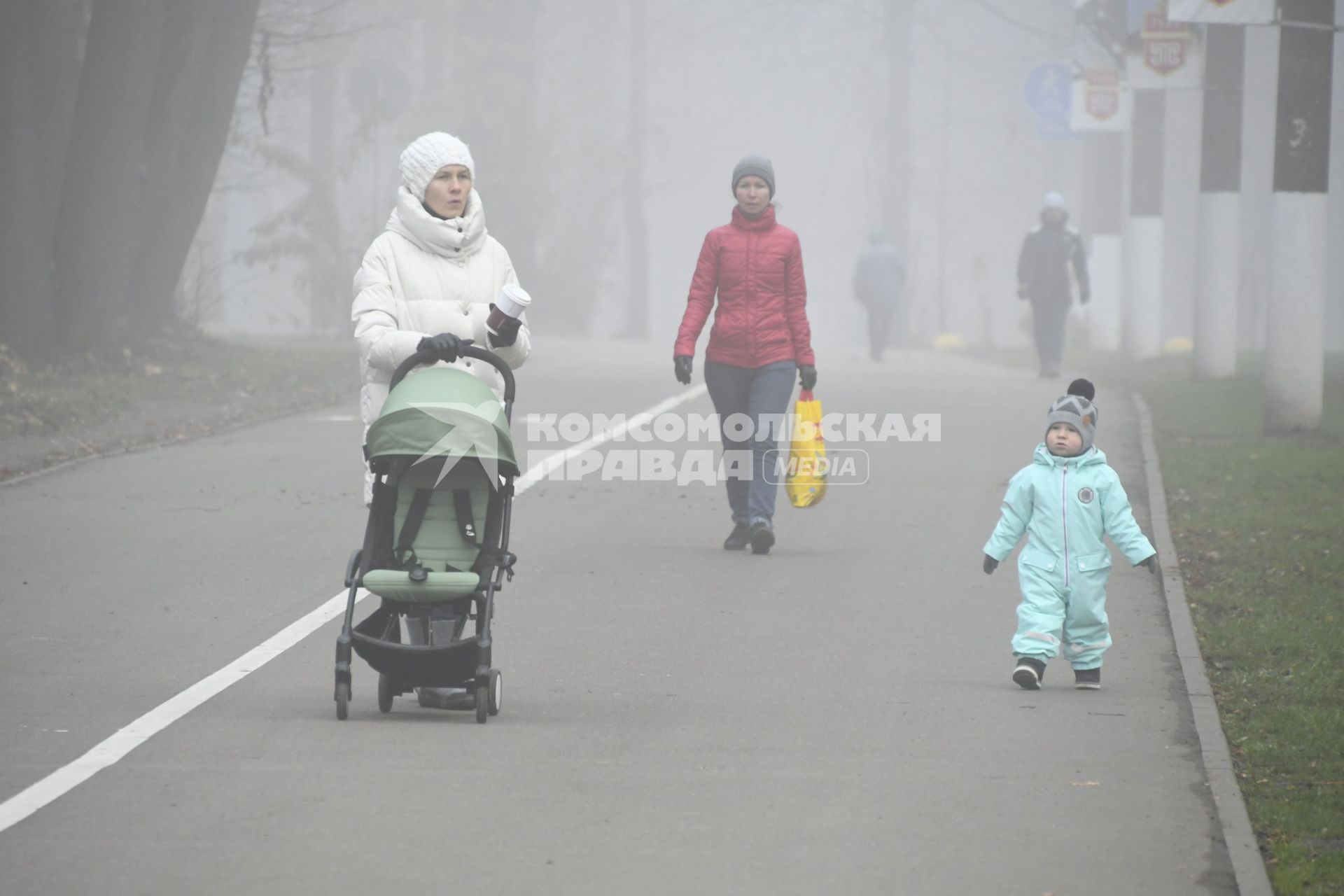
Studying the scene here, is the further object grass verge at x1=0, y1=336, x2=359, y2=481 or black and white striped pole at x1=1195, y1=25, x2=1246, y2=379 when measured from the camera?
black and white striped pole at x1=1195, y1=25, x2=1246, y2=379

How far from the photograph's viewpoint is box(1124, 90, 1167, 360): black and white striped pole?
106 ft

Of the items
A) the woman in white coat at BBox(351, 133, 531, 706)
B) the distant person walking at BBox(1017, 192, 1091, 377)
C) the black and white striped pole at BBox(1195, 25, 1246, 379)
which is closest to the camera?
the woman in white coat at BBox(351, 133, 531, 706)

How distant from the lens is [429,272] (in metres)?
7.56

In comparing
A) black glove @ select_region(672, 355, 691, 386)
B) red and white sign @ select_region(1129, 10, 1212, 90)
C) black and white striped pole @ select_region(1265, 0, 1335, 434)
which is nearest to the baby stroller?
black glove @ select_region(672, 355, 691, 386)

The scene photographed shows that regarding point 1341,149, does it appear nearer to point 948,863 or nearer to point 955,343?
point 955,343

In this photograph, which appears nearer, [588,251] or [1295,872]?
[1295,872]

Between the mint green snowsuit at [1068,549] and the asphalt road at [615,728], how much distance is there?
22 cm

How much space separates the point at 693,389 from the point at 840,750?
1681 centimetres

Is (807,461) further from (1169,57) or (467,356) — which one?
(1169,57)

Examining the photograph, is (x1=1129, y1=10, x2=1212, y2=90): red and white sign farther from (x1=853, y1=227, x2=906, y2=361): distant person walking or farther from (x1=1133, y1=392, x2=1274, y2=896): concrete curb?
(x1=1133, y1=392, x2=1274, y2=896): concrete curb

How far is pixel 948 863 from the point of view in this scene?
18.6 ft

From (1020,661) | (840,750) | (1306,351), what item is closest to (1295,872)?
(840,750)

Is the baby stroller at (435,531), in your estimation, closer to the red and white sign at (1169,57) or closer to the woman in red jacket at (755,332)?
the woman in red jacket at (755,332)

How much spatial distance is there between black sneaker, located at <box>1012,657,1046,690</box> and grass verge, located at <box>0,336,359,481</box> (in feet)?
29.0
